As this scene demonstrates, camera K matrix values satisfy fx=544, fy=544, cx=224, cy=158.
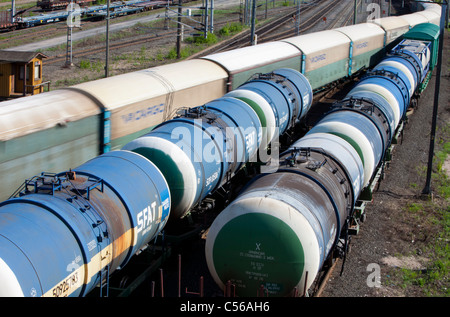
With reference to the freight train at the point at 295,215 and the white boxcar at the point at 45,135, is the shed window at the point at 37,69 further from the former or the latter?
the freight train at the point at 295,215

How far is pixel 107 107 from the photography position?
17656 mm

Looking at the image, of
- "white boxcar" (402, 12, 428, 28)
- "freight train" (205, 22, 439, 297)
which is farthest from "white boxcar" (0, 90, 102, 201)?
"white boxcar" (402, 12, 428, 28)

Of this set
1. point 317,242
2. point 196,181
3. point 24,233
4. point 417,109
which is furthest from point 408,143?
point 24,233

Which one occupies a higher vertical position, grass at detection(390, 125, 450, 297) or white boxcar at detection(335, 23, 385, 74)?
white boxcar at detection(335, 23, 385, 74)

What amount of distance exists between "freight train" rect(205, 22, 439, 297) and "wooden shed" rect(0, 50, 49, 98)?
20.2m

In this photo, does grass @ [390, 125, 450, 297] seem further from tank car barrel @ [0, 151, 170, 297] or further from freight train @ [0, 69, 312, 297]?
tank car barrel @ [0, 151, 170, 297]

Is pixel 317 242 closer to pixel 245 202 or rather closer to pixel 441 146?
pixel 245 202

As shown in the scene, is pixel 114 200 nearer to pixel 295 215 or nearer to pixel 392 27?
pixel 295 215

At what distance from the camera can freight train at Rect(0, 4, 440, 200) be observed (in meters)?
14.8

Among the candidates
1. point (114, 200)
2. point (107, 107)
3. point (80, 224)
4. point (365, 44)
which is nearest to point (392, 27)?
point (365, 44)

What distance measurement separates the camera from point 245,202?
10852mm

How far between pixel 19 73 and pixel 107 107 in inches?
627

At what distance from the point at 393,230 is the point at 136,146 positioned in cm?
931

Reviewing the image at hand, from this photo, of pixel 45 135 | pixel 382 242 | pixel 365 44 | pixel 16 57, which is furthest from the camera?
pixel 365 44
